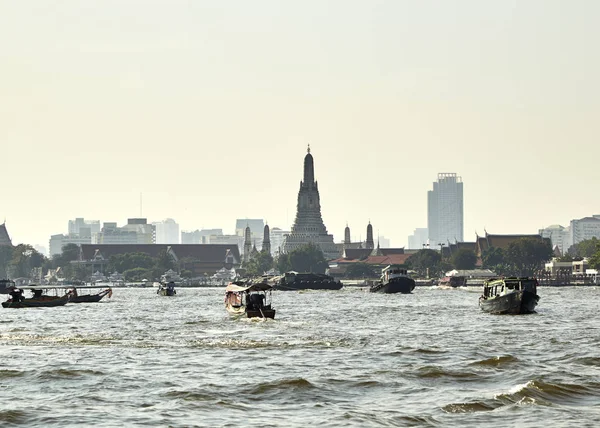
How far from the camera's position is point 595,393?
4488 centimetres

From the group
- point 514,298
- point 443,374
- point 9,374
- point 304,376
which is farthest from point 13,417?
point 514,298

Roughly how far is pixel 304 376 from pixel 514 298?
50456 mm

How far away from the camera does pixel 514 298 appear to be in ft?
322

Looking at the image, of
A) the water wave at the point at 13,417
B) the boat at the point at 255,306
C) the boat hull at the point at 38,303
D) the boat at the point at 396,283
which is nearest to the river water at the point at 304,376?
the water wave at the point at 13,417

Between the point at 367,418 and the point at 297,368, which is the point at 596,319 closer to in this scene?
the point at 297,368

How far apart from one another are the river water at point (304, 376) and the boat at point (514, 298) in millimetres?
15508

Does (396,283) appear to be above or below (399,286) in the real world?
above

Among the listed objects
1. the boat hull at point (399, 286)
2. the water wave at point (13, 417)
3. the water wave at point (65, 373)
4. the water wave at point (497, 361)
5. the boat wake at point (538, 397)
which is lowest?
the water wave at point (13, 417)

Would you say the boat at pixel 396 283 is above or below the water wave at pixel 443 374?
above

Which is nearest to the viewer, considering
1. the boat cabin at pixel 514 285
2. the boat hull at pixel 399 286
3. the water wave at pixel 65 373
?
the water wave at pixel 65 373

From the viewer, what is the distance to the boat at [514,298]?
322 feet

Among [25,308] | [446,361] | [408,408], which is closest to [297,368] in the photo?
[446,361]

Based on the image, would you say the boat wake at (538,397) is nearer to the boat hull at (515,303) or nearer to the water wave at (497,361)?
the water wave at (497,361)

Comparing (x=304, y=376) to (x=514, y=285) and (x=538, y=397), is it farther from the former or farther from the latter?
(x=514, y=285)
